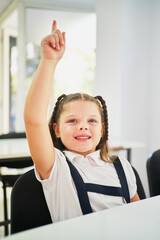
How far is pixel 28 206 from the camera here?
73 centimetres

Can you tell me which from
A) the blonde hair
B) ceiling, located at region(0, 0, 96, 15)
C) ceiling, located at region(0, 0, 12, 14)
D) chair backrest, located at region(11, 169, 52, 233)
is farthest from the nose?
ceiling, located at region(0, 0, 12, 14)

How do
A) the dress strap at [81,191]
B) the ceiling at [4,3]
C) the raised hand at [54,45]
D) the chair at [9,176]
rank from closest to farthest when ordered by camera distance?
the raised hand at [54,45] → the dress strap at [81,191] → the chair at [9,176] → the ceiling at [4,3]

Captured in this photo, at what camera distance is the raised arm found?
604mm

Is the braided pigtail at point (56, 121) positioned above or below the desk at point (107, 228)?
above

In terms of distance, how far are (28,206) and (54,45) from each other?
464 mm

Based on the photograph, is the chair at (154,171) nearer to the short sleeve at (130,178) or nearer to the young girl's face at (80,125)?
the short sleeve at (130,178)

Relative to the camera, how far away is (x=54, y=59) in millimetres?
620

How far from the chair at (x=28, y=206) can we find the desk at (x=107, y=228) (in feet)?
0.77

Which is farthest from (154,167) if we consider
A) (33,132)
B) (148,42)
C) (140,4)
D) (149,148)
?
(140,4)

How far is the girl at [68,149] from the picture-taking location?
63 cm

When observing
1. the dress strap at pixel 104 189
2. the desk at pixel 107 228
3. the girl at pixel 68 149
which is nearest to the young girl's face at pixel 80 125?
the girl at pixel 68 149

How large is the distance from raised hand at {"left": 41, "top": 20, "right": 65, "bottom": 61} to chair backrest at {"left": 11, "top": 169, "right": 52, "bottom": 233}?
37cm

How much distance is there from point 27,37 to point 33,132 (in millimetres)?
3239

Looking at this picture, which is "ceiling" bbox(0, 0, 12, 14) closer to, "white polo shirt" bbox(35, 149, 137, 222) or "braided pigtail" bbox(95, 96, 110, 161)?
"braided pigtail" bbox(95, 96, 110, 161)
